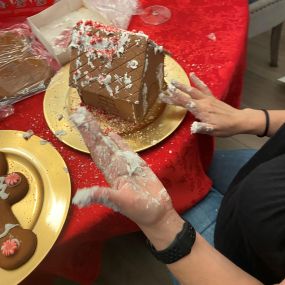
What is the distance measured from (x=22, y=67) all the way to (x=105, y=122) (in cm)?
29

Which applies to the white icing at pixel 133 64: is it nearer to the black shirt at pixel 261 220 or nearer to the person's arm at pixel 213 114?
the person's arm at pixel 213 114

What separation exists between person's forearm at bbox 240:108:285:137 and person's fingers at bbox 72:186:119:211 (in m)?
0.48

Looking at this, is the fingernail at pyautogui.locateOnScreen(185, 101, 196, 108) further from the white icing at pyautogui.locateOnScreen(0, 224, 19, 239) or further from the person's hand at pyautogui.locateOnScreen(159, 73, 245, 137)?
the white icing at pyautogui.locateOnScreen(0, 224, 19, 239)

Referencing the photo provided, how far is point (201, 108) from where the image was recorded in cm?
89

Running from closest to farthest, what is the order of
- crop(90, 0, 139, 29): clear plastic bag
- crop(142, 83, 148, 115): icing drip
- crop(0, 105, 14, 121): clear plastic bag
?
1. crop(142, 83, 148, 115): icing drip
2. crop(0, 105, 14, 121): clear plastic bag
3. crop(90, 0, 139, 29): clear plastic bag

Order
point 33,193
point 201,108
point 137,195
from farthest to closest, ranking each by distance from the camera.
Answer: point 201,108 → point 33,193 → point 137,195

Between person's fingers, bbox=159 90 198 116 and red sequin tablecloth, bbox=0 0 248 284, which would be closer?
red sequin tablecloth, bbox=0 0 248 284

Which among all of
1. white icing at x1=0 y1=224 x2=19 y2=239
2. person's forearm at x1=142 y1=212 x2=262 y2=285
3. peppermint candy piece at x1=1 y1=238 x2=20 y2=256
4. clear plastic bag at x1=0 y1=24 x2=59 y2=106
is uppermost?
clear plastic bag at x1=0 y1=24 x2=59 y2=106

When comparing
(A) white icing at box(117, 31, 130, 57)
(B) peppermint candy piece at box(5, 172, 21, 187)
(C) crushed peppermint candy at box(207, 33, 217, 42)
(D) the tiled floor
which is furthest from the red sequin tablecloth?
(D) the tiled floor

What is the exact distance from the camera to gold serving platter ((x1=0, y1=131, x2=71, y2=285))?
0.69m

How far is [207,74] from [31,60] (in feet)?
1.51


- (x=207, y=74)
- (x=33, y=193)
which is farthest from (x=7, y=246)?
(x=207, y=74)

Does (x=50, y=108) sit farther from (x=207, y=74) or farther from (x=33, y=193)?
(x=207, y=74)

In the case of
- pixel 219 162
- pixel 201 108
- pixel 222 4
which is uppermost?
pixel 222 4
